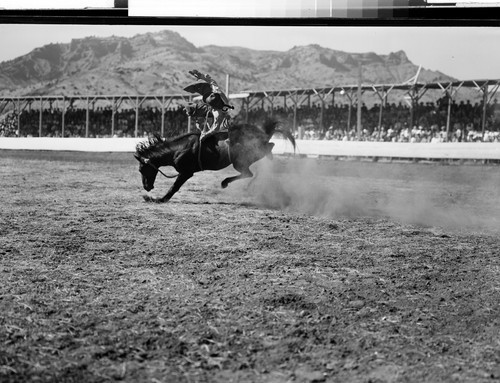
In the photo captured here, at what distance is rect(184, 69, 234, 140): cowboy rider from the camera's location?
2.99m

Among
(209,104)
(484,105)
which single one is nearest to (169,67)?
(209,104)

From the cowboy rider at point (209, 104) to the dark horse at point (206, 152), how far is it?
0.37 ft

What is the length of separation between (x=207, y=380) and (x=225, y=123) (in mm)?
1685

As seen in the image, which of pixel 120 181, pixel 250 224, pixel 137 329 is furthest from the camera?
pixel 120 181

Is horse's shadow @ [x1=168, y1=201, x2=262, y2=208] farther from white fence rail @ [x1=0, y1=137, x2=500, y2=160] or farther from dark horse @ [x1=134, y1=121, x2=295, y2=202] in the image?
white fence rail @ [x1=0, y1=137, x2=500, y2=160]

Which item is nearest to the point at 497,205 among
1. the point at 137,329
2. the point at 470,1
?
the point at 470,1

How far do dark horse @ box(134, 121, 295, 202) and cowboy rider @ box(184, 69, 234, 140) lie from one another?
0.37ft

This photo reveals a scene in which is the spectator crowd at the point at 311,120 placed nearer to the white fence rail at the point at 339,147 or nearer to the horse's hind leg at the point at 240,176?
the white fence rail at the point at 339,147

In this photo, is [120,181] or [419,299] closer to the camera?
[419,299]

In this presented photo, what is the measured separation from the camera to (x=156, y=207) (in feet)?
9.91

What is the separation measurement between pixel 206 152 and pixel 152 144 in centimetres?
38

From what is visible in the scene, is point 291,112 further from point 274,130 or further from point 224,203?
point 224,203

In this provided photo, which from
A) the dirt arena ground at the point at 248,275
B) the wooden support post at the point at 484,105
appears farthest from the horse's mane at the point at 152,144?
the wooden support post at the point at 484,105

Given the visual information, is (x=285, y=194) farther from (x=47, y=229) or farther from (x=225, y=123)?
(x=47, y=229)
